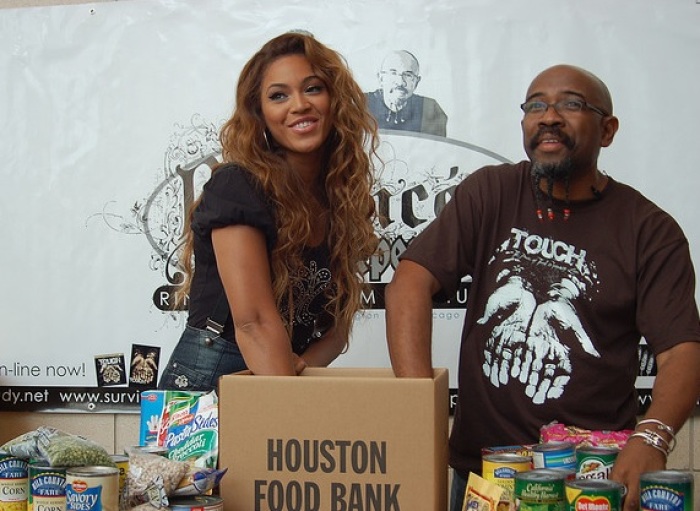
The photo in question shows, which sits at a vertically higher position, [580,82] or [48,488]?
[580,82]

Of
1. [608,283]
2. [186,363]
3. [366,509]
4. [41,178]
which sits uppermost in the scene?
[41,178]

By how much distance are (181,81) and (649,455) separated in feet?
6.42

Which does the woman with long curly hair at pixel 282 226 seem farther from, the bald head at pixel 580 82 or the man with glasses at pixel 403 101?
the man with glasses at pixel 403 101

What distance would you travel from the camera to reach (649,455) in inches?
50.9

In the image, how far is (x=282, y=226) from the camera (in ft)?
5.37

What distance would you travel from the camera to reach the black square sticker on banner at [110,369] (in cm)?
282

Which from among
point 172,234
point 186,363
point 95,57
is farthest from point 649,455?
point 95,57

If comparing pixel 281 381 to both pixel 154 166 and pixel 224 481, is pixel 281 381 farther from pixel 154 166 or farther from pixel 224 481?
pixel 154 166

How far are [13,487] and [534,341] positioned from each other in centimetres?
85

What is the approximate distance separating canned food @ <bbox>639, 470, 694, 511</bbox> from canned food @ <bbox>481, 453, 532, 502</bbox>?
174 mm

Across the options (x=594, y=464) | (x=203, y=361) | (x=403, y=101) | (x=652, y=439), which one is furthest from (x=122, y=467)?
(x=403, y=101)

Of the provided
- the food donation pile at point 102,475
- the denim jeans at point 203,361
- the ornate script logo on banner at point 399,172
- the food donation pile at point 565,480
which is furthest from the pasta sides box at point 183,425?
the ornate script logo on banner at point 399,172

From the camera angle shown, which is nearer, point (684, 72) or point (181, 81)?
point (684, 72)

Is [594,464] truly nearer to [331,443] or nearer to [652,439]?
[652,439]
